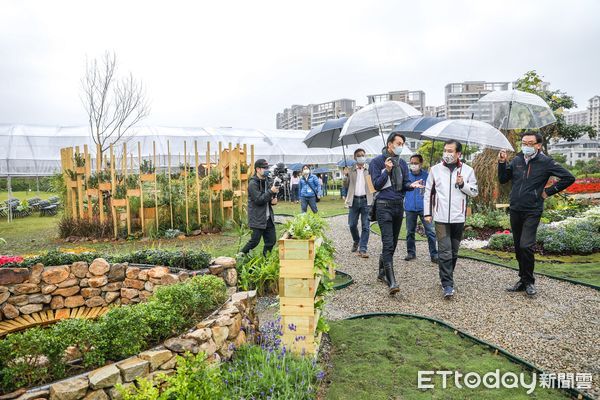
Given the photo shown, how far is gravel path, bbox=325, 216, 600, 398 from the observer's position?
12.1 ft

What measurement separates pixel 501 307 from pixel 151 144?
2338cm

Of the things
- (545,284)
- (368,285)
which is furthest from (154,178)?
(545,284)

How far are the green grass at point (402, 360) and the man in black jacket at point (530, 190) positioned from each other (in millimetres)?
1798

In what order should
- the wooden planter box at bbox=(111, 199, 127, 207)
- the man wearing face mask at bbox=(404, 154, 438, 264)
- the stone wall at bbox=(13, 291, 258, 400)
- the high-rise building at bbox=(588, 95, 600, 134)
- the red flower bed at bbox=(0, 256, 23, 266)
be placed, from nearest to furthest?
1. the stone wall at bbox=(13, 291, 258, 400)
2. the red flower bed at bbox=(0, 256, 23, 266)
3. the man wearing face mask at bbox=(404, 154, 438, 264)
4. the wooden planter box at bbox=(111, 199, 127, 207)
5. the high-rise building at bbox=(588, 95, 600, 134)

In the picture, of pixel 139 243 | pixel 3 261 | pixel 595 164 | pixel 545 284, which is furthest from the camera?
pixel 595 164

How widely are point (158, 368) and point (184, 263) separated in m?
2.40

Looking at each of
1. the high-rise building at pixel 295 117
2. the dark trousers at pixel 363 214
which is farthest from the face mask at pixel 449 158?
the high-rise building at pixel 295 117

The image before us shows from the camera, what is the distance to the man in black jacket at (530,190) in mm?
5039

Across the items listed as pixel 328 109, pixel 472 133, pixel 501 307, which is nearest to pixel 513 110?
pixel 472 133

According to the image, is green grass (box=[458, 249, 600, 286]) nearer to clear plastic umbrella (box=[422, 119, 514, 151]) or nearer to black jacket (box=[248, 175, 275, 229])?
clear plastic umbrella (box=[422, 119, 514, 151])

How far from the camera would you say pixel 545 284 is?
5.73m

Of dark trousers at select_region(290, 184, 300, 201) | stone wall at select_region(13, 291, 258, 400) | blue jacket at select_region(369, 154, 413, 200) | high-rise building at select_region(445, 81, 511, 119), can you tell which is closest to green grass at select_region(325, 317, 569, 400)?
stone wall at select_region(13, 291, 258, 400)

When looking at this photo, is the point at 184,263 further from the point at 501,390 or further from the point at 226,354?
the point at 501,390

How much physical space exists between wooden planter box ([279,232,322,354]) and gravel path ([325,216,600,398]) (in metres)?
1.31
